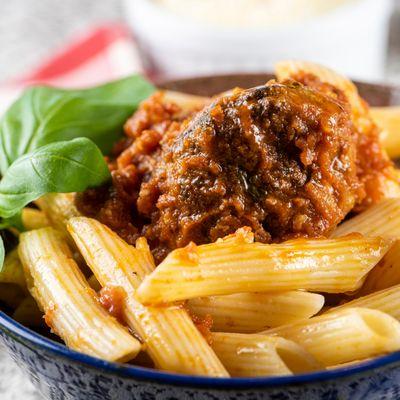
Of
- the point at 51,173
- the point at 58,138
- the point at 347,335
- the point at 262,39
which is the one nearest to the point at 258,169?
the point at 347,335

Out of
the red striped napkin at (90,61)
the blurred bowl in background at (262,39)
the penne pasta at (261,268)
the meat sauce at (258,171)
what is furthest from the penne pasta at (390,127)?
the red striped napkin at (90,61)

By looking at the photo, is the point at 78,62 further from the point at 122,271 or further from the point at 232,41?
the point at 122,271

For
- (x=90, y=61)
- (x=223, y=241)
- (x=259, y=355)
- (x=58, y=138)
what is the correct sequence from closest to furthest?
(x=259, y=355)
(x=223, y=241)
(x=58, y=138)
(x=90, y=61)

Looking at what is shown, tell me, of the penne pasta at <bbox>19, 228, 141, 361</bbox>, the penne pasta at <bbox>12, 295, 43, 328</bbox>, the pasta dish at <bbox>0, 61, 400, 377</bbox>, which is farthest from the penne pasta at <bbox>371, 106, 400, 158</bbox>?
the penne pasta at <bbox>12, 295, 43, 328</bbox>

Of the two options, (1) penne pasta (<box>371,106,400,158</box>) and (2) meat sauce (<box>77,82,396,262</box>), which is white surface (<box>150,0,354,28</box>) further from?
(2) meat sauce (<box>77,82,396,262</box>)

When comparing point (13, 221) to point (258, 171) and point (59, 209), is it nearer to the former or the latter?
point (59, 209)

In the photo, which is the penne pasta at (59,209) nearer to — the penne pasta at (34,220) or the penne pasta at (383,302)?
the penne pasta at (34,220)
